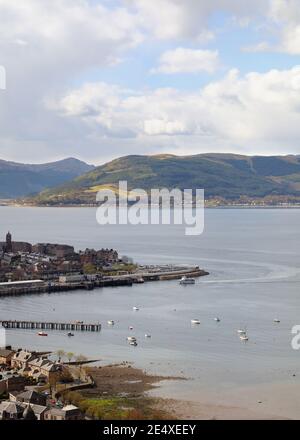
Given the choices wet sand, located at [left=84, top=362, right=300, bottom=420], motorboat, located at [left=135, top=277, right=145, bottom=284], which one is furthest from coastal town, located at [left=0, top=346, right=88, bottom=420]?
motorboat, located at [left=135, top=277, right=145, bottom=284]

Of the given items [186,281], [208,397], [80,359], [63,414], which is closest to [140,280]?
[186,281]

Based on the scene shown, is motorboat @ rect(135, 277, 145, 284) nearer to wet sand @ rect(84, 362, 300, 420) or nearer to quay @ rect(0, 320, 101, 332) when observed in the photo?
quay @ rect(0, 320, 101, 332)

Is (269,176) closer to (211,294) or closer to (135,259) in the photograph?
(135,259)

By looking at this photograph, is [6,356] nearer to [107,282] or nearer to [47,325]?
[47,325]

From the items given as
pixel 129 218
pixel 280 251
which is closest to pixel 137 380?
pixel 280 251

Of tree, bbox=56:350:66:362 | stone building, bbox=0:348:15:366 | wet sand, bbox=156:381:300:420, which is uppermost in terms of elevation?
stone building, bbox=0:348:15:366

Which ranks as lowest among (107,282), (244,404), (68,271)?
(244,404)
